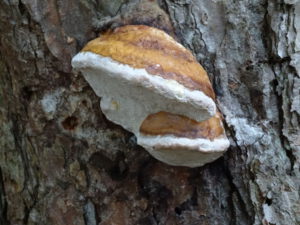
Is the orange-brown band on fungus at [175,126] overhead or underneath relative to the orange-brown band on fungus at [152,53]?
underneath

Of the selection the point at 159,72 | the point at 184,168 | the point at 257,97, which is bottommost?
the point at 184,168

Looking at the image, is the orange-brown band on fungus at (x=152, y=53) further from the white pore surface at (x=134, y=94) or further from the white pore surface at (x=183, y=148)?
the white pore surface at (x=183, y=148)

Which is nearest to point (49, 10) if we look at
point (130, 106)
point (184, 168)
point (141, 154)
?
point (130, 106)

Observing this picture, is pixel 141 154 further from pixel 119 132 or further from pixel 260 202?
pixel 260 202

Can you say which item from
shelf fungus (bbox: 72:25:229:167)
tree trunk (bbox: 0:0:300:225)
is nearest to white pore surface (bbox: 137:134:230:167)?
shelf fungus (bbox: 72:25:229:167)

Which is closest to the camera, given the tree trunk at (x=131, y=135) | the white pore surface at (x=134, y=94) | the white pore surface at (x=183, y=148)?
the white pore surface at (x=134, y=94)

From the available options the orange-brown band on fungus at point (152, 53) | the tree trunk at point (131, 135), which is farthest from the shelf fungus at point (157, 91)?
the tree trunk at point (131, 135)

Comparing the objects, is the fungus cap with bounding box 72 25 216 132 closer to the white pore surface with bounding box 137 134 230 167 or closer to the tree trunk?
the white pore surface with bounding box 137 134 230 167

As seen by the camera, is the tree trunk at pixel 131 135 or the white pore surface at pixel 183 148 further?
the tree trunk at pixel 131 135
